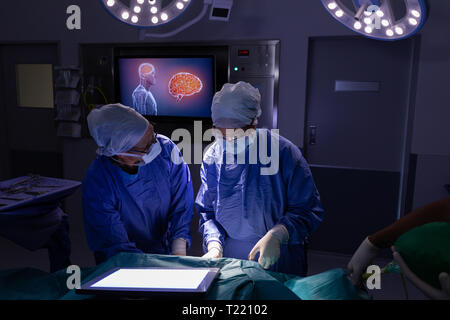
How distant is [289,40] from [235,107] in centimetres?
175

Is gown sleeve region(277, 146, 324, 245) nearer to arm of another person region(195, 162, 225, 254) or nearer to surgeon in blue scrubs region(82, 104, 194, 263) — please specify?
arm of another person region(195, 162, 225, 254)

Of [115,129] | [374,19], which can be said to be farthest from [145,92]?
[374,19]

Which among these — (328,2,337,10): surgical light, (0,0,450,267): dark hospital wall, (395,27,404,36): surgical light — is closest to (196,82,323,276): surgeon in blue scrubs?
(328,2,337,10): surgical light

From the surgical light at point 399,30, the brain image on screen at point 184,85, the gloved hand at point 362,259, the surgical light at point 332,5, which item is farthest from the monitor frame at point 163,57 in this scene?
the gloved hand at point 362,259

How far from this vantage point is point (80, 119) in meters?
3.67

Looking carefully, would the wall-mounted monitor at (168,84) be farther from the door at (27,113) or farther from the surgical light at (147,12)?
the surgical light at (147,12)

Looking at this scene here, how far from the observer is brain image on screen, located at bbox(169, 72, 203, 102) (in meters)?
3.28

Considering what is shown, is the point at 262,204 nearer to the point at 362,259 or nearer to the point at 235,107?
the point at 235,107

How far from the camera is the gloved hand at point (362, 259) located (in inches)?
40.0

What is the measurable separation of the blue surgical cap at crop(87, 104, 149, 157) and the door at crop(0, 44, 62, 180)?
284 centimetres

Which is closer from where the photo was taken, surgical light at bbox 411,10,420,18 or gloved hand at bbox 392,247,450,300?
gloved hand at bbox 392,247,450,300

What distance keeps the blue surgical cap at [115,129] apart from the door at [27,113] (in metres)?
2.84

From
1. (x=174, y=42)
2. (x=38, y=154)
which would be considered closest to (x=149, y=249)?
(x=174, y=42)
